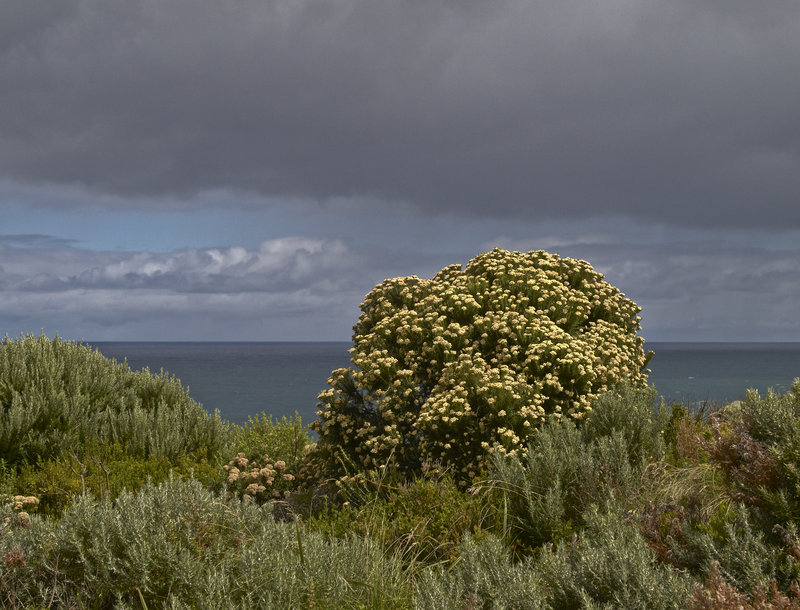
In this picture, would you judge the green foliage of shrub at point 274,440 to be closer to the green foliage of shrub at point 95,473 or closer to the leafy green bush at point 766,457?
the green foliage of shrub at point 95,473

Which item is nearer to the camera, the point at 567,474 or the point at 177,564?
the point at 177,564

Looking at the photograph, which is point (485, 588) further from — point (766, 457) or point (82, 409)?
point (82, 409)

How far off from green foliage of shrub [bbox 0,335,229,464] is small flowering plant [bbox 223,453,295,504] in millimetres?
1567

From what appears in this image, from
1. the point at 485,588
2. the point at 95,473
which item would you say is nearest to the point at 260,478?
the point at 95,473

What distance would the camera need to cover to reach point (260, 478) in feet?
32.5

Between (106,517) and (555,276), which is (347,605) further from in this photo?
(555,276)

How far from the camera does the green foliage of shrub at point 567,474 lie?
21.2 feet

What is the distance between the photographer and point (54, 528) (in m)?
4.79

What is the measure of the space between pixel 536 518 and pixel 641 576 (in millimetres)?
2895

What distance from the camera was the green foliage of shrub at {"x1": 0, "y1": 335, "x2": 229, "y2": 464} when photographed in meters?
10.3

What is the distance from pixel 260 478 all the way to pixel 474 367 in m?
3.82

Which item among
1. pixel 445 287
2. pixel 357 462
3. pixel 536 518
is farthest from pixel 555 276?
pixel 536 518

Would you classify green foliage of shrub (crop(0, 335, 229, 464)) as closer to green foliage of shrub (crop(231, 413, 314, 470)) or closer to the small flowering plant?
green foliage of shrub (crop(231, 413, 314, 470))

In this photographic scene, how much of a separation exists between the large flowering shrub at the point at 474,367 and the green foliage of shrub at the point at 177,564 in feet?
11.4
